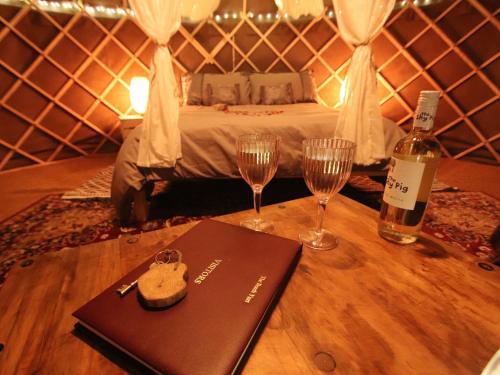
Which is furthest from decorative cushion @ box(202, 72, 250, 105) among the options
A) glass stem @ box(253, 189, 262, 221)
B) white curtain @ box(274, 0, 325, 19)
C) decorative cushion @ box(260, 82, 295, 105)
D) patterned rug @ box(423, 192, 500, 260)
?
glass stem @ box(253, 189, 262, 221)

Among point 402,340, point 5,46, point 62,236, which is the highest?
point 5,46

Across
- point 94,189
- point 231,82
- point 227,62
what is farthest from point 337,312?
point 227,62

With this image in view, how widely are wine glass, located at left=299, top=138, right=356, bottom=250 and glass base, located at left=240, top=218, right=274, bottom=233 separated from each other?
2.6 inches

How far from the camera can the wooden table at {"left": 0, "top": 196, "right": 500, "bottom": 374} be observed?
23 cm

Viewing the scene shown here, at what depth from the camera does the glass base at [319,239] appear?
393 mm

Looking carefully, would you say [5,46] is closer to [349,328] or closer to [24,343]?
[24,343]

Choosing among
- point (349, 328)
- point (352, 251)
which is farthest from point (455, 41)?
point (349, 328)

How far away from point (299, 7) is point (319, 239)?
1.96 meters

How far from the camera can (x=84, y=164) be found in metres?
2.05

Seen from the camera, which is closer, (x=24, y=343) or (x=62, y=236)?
(x=24, y=343)

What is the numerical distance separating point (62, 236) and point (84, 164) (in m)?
1.12

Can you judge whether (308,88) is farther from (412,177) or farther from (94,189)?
(412,177)

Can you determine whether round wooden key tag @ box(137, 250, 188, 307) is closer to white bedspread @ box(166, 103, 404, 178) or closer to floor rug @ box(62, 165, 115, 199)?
white bedspread @ box(166, 103, 404, 178)

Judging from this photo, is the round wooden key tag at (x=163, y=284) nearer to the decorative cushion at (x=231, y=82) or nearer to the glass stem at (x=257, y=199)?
the glass stem at (x=257, y=199)
